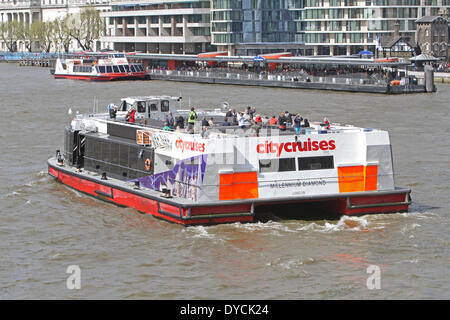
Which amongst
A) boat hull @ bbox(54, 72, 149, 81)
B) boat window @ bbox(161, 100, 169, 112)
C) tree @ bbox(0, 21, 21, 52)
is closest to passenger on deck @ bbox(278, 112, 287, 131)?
boat window @ bbox(161, 100, 169, 112)

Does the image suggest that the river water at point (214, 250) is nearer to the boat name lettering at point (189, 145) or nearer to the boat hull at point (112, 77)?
the boat name lettering at point (189, 145)

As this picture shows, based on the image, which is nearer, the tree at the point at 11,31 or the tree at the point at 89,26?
the tree at the point at 89,26

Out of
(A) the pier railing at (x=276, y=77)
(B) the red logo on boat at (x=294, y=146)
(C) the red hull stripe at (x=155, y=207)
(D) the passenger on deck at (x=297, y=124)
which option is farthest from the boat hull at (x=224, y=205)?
(A) the pier railing at (x=276, y=77)

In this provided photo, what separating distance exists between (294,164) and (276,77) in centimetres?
6602

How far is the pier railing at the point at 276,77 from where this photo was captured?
83.2m

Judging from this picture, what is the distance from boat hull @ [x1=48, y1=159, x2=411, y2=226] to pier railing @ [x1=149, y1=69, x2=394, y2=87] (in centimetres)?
5463

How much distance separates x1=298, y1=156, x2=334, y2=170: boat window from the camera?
26375mm

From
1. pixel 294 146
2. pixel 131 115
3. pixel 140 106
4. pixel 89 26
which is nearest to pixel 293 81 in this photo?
pixel 140 106

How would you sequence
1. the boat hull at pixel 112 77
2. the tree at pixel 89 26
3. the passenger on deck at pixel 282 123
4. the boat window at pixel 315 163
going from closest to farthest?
1. the boat window at pixel 315 163
2. the passenger on deck at pixel 282 123
3. the boat hull at pixel 112 77
4. the tree at pixel 89 26

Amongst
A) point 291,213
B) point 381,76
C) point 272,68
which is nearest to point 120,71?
point 272,68

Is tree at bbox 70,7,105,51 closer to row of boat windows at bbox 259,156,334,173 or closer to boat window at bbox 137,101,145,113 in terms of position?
boat window at bbox 137,101,145,113

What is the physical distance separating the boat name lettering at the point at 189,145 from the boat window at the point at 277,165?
1764 millimetres

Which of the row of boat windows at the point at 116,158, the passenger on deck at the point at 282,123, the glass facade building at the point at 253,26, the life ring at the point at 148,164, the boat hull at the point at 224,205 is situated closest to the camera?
the boat hull at the point at 224,205

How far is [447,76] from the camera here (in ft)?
297
